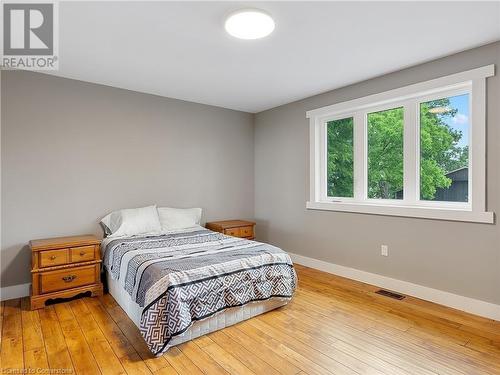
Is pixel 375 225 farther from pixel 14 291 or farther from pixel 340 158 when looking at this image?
pixel 14 291

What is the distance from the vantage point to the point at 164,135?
407cm

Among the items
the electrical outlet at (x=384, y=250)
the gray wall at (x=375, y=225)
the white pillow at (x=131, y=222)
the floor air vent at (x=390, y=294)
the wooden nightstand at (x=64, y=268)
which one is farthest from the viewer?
the white pillow at (x=131, y=222)

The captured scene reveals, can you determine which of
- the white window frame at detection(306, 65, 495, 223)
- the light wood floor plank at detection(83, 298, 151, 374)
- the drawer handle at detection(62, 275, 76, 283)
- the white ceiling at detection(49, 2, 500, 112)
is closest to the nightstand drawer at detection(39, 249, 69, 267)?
the drawer handle at detection(62, 275, 76, 283)

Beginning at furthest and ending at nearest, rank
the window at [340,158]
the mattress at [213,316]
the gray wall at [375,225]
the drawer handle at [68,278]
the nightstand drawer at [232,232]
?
the nightstand drawer at [232,232], the window at [340,158], the drawer handle at [68,278], the gray wall at [375,225], the mattress at [213,316]

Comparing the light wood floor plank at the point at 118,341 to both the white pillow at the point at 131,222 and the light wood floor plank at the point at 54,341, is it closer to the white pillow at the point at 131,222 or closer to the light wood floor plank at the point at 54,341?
the light wood floor plank at the point at 54,341

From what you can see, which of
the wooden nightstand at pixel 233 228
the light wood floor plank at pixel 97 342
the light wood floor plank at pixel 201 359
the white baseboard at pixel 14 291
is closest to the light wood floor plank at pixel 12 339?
the white baseboard at pixel 14 291

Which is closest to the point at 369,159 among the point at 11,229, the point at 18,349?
the point at 18,349

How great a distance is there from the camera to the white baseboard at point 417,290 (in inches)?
102

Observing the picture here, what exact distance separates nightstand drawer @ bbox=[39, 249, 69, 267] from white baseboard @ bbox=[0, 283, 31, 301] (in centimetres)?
60

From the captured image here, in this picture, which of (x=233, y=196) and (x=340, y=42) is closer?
(x=340, y=42)

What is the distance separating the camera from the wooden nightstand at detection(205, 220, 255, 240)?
4.16m

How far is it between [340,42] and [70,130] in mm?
3033

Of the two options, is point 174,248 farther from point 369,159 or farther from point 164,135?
point 369,159

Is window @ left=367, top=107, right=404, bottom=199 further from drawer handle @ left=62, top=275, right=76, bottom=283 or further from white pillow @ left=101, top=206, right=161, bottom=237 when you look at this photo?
drawer handle @ left=62, top=275, right=76, bottom=283
